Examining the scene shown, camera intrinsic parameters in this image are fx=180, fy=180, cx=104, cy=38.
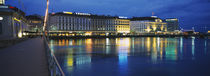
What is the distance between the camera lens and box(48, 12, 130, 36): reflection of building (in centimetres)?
11744

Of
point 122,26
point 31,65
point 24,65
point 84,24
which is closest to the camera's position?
point 31,65

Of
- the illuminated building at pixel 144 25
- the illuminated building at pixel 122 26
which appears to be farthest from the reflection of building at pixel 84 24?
the illuminated building at pixel 144 25

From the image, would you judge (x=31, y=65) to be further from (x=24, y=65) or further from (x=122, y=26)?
(x=122, y=26)

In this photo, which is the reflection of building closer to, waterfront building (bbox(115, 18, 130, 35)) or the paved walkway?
waterfront building (bbox(115, 18, 130, 35))

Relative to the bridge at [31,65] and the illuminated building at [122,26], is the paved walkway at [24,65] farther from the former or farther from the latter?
the illuminated building at [122,26]

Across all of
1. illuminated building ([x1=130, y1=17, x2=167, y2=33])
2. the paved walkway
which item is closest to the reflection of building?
illuminated building ([x1=130, y1=17, x2=167, y2=33])

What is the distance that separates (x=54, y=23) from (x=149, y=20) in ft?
316

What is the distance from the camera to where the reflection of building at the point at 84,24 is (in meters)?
117

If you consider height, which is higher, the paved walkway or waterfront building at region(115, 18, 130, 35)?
waterfront building at region(115, 18, 130, 35)

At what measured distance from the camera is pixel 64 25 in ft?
391

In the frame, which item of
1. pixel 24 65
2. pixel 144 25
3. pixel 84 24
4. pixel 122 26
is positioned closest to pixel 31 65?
pixel 24 65

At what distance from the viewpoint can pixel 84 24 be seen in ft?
427

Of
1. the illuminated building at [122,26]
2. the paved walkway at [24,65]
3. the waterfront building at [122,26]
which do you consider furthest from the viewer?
the illuminated building at [122,26]

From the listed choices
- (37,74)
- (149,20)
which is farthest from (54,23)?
(37,74)
